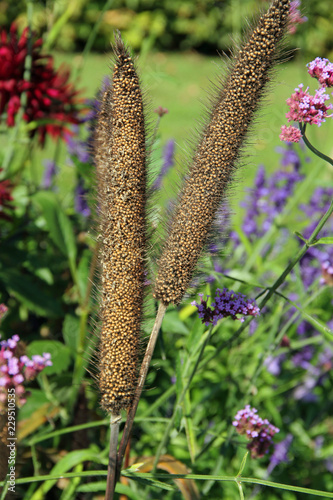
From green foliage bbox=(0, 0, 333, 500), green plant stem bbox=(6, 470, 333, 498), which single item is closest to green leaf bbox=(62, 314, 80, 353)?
green foliage bbox=(0, 0, 333, 500)

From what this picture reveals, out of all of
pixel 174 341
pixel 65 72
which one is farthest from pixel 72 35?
pixel 174 341

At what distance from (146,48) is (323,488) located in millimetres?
1958

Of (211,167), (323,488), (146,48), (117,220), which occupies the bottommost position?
(323,488)

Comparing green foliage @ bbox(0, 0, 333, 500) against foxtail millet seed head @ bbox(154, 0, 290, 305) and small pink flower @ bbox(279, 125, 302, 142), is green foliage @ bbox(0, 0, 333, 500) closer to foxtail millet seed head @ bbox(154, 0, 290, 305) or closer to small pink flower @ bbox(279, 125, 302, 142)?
foxtail millet seed head @ bbox(154, 0, 290, 305)

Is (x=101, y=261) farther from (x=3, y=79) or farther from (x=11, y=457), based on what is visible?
(x=3, y=79)

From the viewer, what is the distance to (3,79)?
189 centimetres

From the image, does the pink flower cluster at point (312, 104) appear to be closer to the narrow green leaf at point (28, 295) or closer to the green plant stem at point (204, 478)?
the green plant stem at point (204, 478)

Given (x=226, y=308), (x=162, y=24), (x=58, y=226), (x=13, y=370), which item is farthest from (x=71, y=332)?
(x=162, y=24)

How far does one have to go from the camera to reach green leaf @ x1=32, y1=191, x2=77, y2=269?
1721 mm

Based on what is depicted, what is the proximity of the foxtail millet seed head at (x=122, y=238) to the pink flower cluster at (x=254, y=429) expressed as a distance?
18.3 inches

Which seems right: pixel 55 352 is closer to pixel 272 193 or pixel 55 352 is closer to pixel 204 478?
pixel 204 478

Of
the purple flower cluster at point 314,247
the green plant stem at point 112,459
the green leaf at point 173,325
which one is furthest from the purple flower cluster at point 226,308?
the purple flower cluster at point 314,247

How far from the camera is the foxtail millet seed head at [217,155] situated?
2.85 feet

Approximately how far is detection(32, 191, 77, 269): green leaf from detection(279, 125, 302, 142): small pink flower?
0.99m
